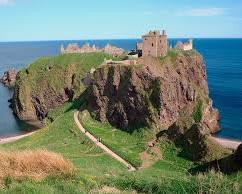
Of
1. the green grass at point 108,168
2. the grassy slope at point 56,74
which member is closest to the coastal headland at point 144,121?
the green grass at point 108,168

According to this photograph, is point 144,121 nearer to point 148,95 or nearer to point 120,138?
point 148,95

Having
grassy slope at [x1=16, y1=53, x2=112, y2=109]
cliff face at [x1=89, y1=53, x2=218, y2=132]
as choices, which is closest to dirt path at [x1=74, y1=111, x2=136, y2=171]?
cliff face at [x1=89, y1=53, x2=218, y2=132]

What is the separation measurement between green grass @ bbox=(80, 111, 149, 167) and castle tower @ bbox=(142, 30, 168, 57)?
588 inches

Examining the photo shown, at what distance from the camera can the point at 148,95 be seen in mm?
69188

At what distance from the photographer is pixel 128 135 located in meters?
68.6

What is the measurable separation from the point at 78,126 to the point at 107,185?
49506mm

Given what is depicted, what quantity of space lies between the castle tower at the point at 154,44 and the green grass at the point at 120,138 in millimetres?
14934

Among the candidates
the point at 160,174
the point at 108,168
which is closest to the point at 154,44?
the point at 160,174

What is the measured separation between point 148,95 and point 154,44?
1200cm

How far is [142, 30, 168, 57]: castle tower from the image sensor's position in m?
77.1

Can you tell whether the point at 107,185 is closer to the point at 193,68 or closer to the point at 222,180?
the point at 222,180

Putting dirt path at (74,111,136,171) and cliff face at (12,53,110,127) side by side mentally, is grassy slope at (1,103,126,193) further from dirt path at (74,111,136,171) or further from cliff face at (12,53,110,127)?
cliff face at (12,53,110,127)

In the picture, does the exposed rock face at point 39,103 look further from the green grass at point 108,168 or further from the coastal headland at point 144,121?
the green grass at point 108,168

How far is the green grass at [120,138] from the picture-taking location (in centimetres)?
5856
